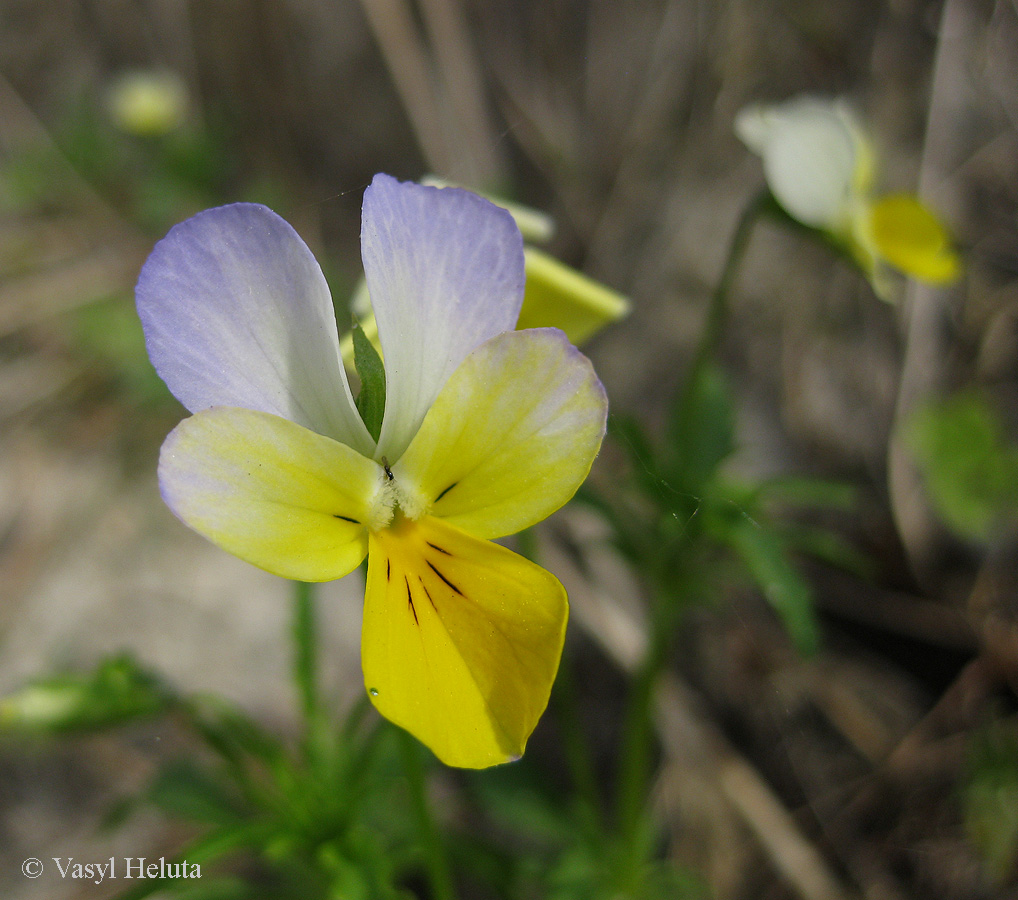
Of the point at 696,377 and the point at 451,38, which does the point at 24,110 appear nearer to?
the point at 451,38

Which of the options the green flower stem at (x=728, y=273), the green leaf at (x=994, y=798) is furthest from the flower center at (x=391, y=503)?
the green leaf at (x=994, y=798)

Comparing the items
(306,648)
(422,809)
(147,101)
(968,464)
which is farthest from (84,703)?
(147,101)

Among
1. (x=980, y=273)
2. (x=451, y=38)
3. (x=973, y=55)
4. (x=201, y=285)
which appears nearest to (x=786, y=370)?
(x=980, y=273)

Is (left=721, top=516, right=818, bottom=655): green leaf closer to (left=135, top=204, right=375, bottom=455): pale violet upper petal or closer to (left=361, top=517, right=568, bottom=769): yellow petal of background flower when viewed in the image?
(left=361, top=517, right=568, bottom=769): yellow petal of background flower

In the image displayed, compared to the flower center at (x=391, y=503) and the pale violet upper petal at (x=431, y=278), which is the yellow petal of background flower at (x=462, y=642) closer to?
the flower center at (x=391, y=503)

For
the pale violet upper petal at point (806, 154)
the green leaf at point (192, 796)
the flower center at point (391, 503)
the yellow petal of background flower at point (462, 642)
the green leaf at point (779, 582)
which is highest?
the pale violet upper petal at point (806, 154)
